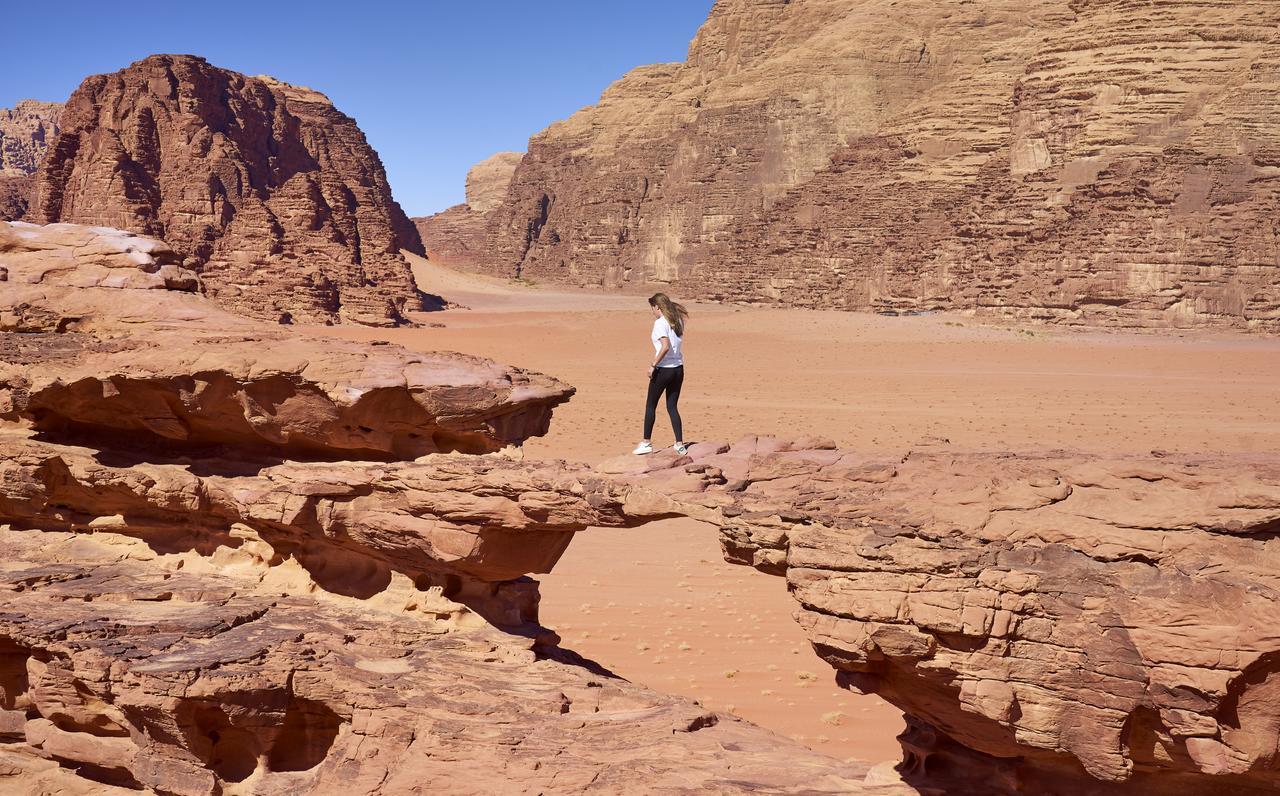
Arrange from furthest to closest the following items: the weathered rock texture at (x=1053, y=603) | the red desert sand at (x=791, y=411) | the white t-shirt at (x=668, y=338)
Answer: the red desert sand at (x=791, y=411), the white t-shirt at (x=668, y=338), the weathered rock texture at (x=1053, y=603)

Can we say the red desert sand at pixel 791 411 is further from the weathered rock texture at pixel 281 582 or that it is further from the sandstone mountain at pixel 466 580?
the weathered rock texture at pixel 281 582

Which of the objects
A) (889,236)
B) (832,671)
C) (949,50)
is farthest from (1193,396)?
(949,50)

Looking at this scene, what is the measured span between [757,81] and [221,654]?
77322 millimetres

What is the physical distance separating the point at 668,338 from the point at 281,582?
120 inches

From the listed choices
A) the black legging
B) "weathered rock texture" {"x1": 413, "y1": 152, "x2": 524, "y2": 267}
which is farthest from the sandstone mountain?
"weathered rock texture" {"x1": 413, "y1": 152, "x2": 524, "y2": 267}

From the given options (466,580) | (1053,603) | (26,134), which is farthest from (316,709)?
(26,134)

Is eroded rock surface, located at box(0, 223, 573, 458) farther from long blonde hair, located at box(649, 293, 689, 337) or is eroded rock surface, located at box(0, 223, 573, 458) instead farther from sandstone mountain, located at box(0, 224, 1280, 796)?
long blonde hair, located at box(649, 293, 689, 337)

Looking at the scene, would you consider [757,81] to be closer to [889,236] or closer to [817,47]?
[817,47]

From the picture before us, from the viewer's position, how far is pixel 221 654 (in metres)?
6.01

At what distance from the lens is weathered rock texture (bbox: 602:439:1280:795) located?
409 cm

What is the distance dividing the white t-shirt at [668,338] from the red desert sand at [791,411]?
1726mm

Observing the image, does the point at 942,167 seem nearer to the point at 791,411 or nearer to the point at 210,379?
the point at 791,411

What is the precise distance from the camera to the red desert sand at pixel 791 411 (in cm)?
938

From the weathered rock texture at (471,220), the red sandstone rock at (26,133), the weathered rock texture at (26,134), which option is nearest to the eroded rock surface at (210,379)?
the weathered rock texture at (471,220)
